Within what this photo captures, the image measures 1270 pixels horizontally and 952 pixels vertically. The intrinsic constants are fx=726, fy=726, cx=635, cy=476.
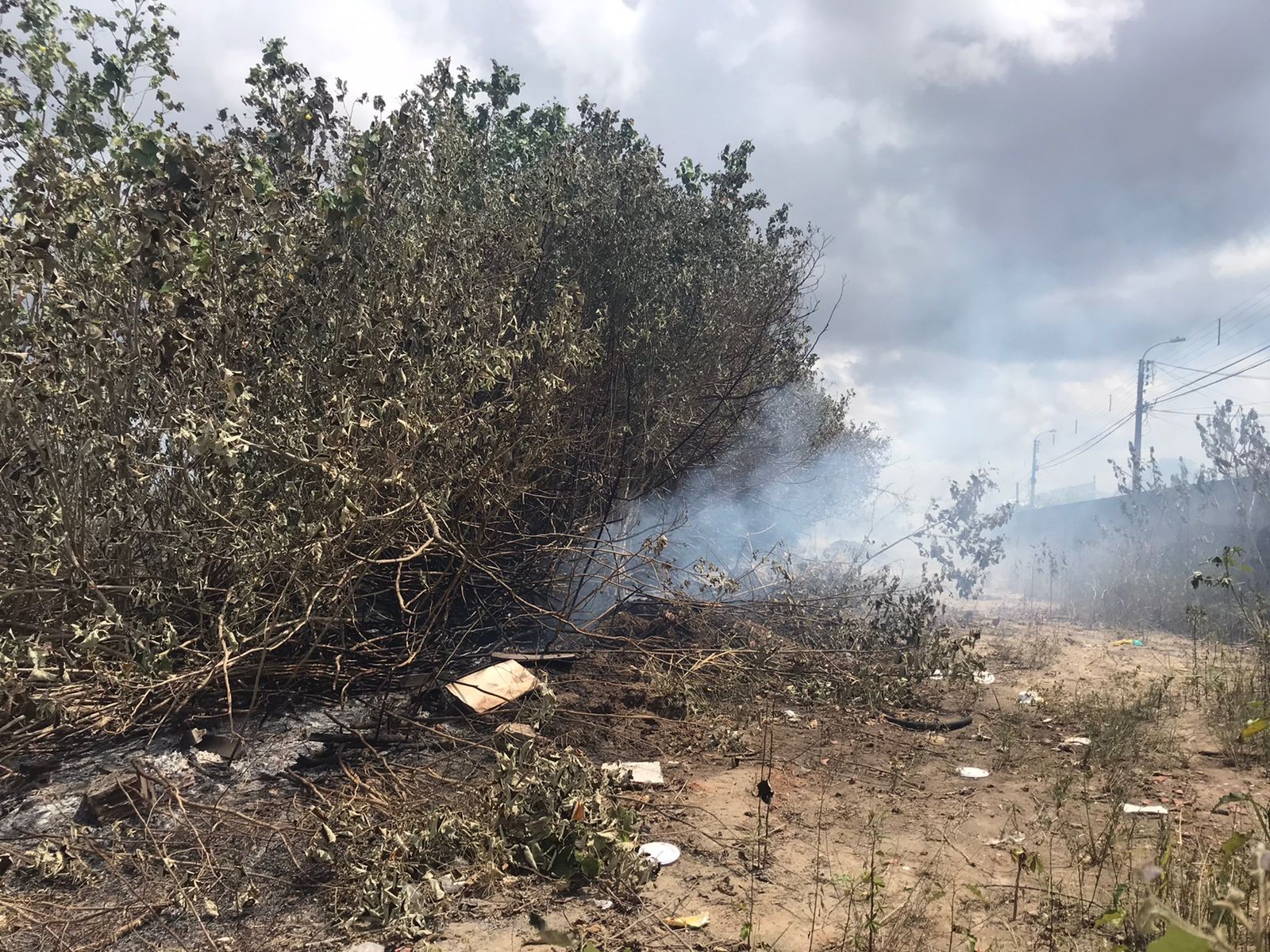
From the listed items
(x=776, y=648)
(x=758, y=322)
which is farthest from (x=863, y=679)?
(x=758, y=322)

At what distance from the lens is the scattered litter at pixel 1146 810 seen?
3518mm

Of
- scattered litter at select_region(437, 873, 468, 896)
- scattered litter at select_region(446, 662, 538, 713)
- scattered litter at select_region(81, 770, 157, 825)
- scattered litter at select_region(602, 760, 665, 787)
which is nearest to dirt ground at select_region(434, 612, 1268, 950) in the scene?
scattered litter at select_region(602, 760, 665, 787)

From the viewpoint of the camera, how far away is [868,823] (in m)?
3.46

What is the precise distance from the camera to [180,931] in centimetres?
258

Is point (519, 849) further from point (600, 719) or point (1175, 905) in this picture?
point (1175, 905)

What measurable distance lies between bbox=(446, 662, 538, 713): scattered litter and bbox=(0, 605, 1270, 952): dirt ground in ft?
0.90

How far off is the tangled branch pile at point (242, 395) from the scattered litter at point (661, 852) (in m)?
Answer: 1.66

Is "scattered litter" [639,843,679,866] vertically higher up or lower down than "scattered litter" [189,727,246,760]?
lower down

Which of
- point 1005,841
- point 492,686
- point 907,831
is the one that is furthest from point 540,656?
point 1005,841

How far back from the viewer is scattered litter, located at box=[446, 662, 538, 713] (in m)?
4.50

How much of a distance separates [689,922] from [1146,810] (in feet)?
8.16

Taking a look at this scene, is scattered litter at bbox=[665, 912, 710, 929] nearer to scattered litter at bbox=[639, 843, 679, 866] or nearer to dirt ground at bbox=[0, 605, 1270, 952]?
dirt ground at bbox=[0, 605, 1270, 952]

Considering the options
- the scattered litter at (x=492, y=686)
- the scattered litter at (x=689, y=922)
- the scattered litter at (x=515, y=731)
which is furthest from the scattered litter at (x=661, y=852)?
the scattered litter at (x=492, y=686)

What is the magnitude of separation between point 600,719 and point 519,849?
1.82m
